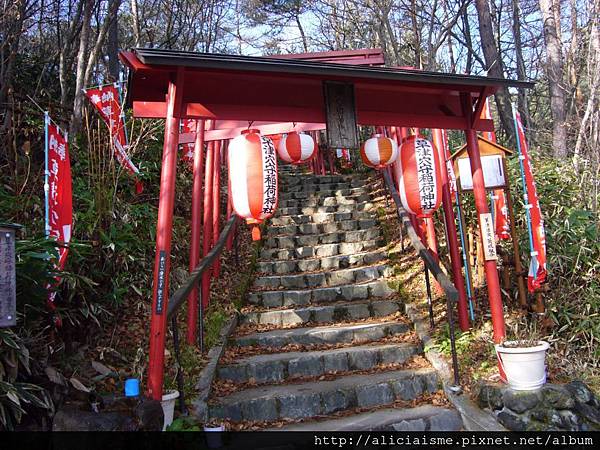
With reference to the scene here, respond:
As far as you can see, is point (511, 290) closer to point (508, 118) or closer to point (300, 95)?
point (300, 95)

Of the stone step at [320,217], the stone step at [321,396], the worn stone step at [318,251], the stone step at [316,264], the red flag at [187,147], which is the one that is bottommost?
the stone step at [321,396]

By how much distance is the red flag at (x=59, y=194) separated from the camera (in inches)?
198

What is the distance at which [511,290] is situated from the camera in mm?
6551

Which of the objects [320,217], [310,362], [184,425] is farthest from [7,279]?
[320,217]

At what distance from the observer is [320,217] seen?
32.1ft

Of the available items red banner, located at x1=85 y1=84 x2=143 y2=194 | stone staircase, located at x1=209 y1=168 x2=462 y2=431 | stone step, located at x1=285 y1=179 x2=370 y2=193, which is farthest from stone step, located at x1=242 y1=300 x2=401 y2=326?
stone step, located at x1=285 y1=179 x2=370 y2=193

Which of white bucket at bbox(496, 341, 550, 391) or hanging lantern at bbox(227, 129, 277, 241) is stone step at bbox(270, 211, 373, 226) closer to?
hanging lantern at bbox(227, 129, 277, 241)

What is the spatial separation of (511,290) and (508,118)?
7.10 meters

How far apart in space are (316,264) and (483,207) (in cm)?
319

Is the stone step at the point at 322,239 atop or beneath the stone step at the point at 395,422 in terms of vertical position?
atop

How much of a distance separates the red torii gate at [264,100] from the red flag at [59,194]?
0.94 m

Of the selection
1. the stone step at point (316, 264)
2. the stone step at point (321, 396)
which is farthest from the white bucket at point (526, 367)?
the stone step at point (316, 264)

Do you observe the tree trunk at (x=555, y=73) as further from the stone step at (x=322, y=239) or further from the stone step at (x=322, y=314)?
the stone step at (x=322, y=314)

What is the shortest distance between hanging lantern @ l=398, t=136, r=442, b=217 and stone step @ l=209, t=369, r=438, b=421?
187 cm
